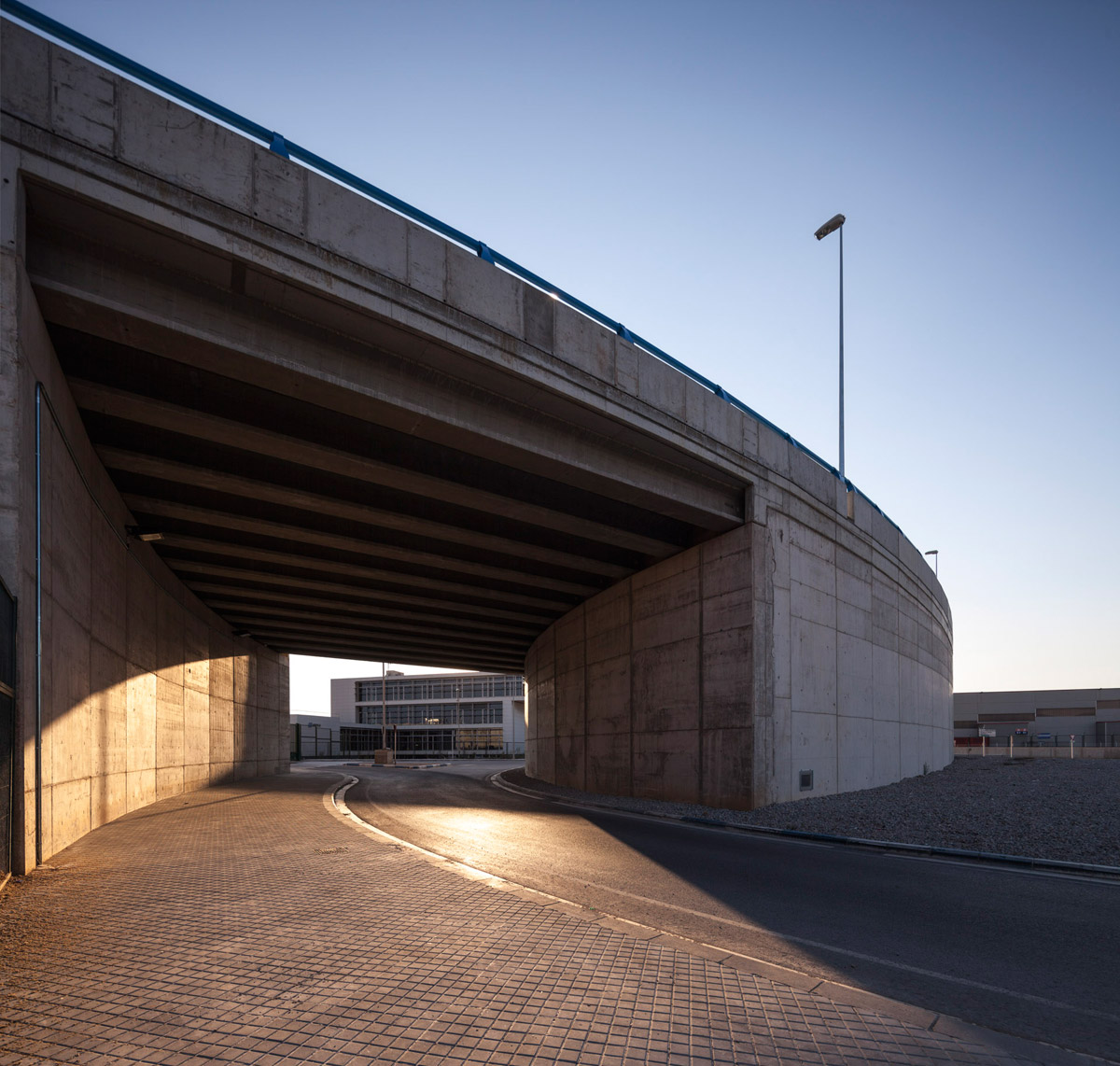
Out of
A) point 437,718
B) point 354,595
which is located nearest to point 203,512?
point 354,595

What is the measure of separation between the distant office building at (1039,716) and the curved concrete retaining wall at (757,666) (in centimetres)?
5603

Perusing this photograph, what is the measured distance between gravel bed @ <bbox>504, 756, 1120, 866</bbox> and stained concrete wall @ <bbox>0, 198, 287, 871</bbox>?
1087 cm

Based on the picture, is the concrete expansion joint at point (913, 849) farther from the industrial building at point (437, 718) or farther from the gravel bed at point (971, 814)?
the industrial building at point (437, 718)

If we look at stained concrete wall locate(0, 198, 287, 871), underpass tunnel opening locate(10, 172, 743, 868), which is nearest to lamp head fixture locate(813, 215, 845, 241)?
underpass tunnel opening locate(10, 172, 743, 868)

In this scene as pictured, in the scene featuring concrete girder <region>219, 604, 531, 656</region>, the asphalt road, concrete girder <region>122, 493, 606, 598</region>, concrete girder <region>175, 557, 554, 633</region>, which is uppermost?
concrete girder <region>122, 493, 606, 598</region>

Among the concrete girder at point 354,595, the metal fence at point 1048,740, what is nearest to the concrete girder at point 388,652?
the concrete girder at point 354,595

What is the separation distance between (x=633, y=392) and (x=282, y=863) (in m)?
10.4

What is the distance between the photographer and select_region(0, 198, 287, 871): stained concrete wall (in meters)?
8.54

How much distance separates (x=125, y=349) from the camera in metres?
11.7

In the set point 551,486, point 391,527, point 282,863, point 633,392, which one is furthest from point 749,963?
point 391,527

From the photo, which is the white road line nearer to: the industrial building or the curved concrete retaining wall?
the curved concrete retaining wall

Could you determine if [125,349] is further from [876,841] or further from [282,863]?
[876,841]

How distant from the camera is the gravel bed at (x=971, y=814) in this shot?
38.7 feet

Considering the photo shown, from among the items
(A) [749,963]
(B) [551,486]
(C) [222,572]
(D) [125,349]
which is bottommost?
(A) [749,963]
